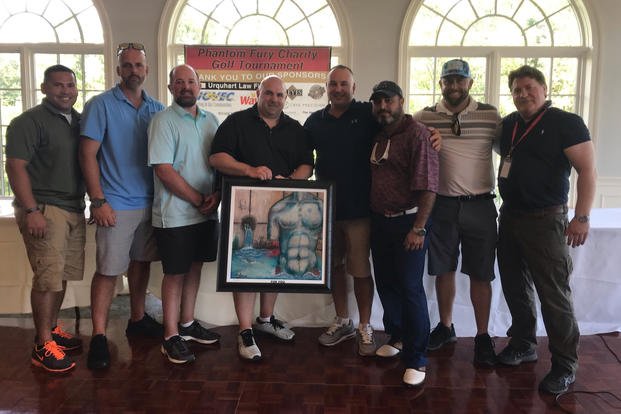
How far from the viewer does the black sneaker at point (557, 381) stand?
97.9 inches

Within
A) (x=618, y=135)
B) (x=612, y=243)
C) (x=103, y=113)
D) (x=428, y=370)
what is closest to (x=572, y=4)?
(x=618, y=135)

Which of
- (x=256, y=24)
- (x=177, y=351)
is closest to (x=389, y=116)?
(x=177, y=351)

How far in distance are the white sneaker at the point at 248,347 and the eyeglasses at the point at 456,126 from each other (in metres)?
1.62

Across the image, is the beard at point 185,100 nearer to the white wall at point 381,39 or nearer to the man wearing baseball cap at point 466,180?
the man wearing baseball cap at point 466,180

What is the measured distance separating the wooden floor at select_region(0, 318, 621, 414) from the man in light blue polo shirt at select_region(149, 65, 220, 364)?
26cm

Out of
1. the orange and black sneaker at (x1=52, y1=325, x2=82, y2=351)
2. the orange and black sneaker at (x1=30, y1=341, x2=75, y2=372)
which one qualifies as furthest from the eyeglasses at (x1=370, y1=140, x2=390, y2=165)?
the orange and black sneaker at (x1=52, y1=325, x2=82, y2=351)

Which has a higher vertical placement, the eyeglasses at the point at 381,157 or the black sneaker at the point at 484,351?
the eyeglasses at the point at 381,157

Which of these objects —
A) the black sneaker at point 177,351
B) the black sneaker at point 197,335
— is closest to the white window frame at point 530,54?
the black sneaker at point 197,335

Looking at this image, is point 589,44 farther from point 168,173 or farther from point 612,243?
point 168,173

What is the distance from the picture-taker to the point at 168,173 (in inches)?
105

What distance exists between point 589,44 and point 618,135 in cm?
109

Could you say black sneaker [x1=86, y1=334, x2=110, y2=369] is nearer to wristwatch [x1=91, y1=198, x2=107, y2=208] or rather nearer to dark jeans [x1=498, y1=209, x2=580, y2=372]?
wristwatch [x1=91, y1=198, x2=107, y2=208]

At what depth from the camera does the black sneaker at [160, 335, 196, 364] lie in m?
2.81

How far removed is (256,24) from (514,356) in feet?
15.4
